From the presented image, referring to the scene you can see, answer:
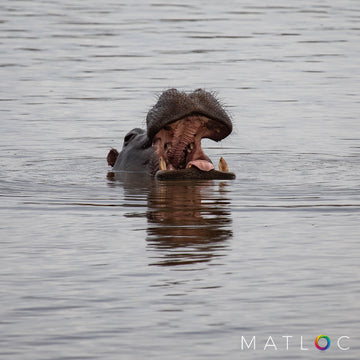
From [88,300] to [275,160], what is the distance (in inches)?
227

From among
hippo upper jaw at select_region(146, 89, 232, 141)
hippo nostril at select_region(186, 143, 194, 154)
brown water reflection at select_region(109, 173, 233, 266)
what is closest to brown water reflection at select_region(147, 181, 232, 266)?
brown water reflection at select_region(109, 173, 233, 266)

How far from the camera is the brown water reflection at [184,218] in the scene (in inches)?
255

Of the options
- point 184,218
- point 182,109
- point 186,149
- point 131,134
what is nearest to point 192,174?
point 186,149

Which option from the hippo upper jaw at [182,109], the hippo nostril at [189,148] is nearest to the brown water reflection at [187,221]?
the hippo nostril at [189,148]

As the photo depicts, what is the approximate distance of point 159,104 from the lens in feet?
28.9

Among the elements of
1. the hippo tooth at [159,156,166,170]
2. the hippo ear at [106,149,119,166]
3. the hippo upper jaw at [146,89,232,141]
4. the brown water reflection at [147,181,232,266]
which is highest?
the hippo upper jaw at [146,89,232,141]

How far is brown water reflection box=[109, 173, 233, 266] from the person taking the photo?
6.49 meters

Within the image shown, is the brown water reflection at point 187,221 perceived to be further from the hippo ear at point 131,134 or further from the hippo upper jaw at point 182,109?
the hippo ear at point 131,134

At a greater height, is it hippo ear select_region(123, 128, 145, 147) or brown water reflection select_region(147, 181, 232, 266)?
hippo ear select_region(123, 128, 145, 147)

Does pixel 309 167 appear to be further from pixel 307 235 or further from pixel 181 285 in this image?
pixel 181 285

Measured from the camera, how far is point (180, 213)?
795 centimetres

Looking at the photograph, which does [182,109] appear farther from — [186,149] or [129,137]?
[129,137]

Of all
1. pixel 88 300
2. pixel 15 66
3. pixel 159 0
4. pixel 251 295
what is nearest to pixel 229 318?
pixel 251 295

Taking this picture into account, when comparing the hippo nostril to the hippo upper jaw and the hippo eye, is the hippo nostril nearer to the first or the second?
the hippo upper jaw
